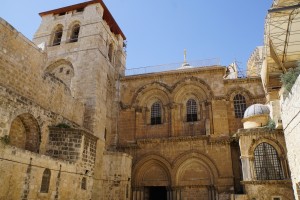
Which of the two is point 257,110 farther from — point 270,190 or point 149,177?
point 149,177

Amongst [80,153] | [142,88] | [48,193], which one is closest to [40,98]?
[80,153]

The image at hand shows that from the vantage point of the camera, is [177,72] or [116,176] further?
[177,72]

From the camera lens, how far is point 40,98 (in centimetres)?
1318

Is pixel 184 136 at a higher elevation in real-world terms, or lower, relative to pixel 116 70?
lower

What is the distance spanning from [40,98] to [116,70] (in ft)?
27.6

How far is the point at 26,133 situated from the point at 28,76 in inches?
111

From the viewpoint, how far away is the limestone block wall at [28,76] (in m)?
11.7

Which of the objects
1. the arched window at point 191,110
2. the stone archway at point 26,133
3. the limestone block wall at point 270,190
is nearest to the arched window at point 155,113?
Answer: the arched window at point 191,110

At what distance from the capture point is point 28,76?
12703 mm

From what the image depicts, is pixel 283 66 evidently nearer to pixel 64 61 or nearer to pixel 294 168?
pixel 294 168

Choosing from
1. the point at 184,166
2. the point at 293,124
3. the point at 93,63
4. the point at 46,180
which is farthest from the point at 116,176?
the point at 293,124

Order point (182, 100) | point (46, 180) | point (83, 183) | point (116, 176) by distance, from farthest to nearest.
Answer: point (182, 100) < point (116, 176) < point (83, 183) < point (46, 180)

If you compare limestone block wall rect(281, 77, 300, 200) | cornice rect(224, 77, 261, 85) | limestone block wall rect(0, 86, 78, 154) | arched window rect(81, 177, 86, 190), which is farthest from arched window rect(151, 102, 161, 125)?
limestone block wall rect(281, 77, 300, 200)

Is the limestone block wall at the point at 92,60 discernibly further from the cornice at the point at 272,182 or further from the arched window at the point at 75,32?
the cornice at the point at 272,182
